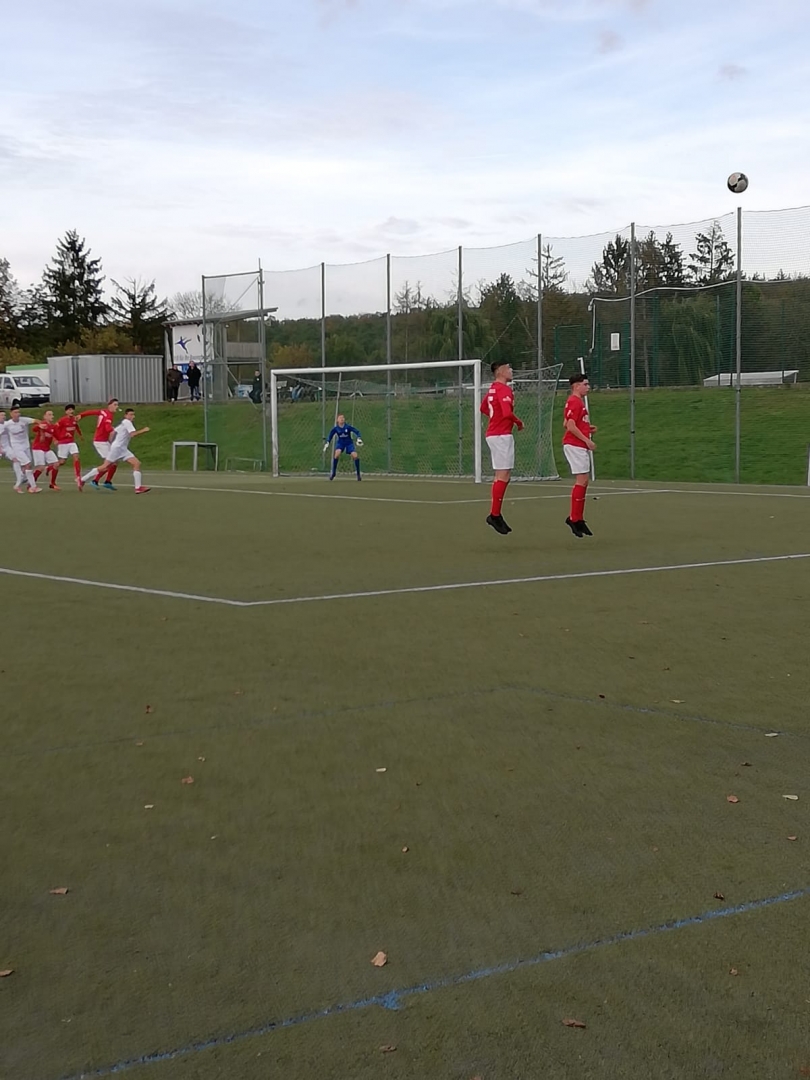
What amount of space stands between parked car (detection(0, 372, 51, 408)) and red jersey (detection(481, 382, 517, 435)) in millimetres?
45831

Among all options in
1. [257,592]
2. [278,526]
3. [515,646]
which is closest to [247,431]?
[278,526]

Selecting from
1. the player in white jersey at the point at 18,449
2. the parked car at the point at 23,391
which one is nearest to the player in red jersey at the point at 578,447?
the player in white jersey at the point at 18,449

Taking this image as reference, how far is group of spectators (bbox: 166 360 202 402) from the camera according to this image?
177ft

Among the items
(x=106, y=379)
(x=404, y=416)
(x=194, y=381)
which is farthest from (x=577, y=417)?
(x=106, y=379)

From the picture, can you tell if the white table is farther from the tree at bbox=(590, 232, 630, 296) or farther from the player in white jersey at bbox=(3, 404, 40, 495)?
the tree at bbox=(590, 232, 630, 296)

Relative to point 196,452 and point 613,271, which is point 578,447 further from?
point 196,452

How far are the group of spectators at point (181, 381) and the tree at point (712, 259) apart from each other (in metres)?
27.0

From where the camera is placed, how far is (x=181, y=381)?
58.4 meters

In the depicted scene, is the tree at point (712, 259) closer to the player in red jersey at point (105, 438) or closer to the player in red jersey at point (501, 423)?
the player in red jersey at point (105, 438)

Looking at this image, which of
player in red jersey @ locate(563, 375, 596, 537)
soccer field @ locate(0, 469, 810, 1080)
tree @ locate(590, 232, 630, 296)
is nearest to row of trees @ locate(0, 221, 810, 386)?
tree @ locate(590, 232, 630, 296)

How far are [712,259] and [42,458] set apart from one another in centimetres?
1453

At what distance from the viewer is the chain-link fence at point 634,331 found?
29.3 metres

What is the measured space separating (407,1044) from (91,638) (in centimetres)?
647

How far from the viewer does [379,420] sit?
3525cm
